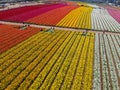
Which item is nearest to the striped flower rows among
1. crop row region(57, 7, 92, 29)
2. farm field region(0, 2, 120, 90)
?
farm field region(0, 2, 120, 90)

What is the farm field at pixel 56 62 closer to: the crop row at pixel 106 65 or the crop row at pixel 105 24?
the crop row at pixel 106 65

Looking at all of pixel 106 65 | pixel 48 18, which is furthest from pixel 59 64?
pixel 48 18

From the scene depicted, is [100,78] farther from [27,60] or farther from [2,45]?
[2,45]

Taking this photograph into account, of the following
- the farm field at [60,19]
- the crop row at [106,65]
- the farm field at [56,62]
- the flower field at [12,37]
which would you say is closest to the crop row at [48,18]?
the farm field at [60,19]

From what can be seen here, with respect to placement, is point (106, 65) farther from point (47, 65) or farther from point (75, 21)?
point (75, 21)

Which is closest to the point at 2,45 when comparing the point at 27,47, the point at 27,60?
the point at 27,47

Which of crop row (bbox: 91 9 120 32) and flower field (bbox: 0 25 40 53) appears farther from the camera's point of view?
crop row (bbox: 91 9 120 32)

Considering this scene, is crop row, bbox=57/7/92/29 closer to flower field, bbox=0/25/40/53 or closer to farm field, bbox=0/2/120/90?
flower field, bbox=0/25/40/53
